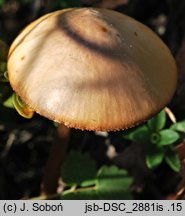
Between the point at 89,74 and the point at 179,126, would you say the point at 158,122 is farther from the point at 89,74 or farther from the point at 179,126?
the point at 89,74

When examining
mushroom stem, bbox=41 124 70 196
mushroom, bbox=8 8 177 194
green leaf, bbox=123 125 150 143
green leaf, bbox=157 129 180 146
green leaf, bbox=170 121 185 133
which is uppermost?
mushroom, bbox=8 8 177 194

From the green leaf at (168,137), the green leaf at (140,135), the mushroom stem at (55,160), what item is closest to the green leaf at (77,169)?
the mushroom stem at (55,160)

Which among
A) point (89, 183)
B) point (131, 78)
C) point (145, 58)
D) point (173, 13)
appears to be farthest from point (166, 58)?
point (173, 13)

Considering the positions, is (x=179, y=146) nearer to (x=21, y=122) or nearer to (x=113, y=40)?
(x=113, y=40)

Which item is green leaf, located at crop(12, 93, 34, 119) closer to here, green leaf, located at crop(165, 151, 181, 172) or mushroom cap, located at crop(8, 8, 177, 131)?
mushroom cap, located at crop(8, 8, 177, 131)

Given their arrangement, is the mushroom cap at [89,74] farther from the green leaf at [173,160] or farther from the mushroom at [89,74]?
the green leaf at [173,160]

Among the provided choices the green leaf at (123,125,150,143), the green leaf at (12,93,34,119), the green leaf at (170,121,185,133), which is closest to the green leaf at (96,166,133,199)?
the green leaf at (123,125,150,143)

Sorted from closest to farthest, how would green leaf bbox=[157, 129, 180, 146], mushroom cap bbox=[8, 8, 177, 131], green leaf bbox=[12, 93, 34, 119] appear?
mushroom cap bbox=[8, 8, 177, 131] → green leaf bbox=[12, 93, 34, 119] → green leaf bbox=[157, 129, 180, 146]
